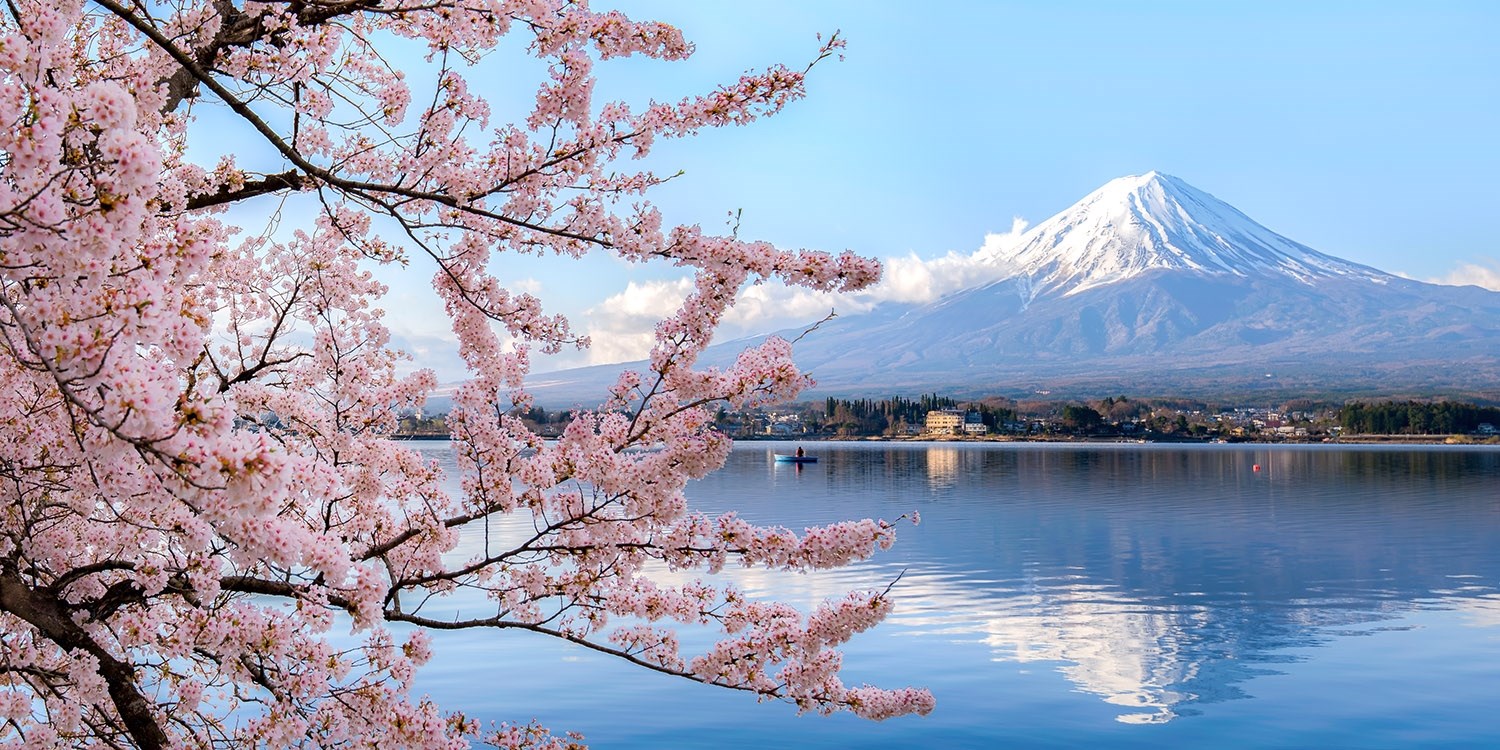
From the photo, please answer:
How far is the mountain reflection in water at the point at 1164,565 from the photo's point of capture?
24969mm

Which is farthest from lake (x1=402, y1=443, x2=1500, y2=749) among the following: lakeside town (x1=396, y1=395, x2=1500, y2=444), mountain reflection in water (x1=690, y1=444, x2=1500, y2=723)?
lakeside town (x1=396, y1=395, x2=1500, y2=444)

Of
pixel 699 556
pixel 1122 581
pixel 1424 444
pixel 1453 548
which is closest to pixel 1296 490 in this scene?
pixel 1453 548

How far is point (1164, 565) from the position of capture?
37.9 meters

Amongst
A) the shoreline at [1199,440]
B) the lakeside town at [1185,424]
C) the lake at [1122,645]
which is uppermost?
the lakeside town at [1185,424]

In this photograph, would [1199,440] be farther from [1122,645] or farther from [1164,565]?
[1122,645]

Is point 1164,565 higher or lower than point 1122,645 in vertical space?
higher

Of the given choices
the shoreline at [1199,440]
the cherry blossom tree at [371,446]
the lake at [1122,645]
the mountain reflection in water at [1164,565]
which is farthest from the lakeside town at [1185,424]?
the cherry blossom tree at [371,446]

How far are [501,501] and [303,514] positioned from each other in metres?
0.86

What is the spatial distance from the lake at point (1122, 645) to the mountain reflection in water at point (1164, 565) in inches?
4.4

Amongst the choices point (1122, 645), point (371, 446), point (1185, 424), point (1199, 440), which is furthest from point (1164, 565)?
point (1185, 424)

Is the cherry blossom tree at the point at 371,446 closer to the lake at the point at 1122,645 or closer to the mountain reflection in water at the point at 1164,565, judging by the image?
the lake at the point at 1122,645

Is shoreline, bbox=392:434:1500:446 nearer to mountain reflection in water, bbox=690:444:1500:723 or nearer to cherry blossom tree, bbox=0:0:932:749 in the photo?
mountain reflection in water, bbox=690:444:1500:723

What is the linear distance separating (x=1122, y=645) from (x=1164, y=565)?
13104mm

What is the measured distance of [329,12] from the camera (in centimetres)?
520
